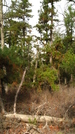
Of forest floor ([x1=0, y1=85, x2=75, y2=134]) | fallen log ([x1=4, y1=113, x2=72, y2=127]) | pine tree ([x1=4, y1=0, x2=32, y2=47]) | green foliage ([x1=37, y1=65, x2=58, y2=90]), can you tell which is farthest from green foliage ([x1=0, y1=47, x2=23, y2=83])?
pine tree ([x1=4, y1=0, x2=32, y2=47])

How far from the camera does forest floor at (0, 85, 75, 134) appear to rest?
9.71 metres

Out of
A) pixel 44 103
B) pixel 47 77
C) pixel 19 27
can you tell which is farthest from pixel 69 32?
pixel 44 103

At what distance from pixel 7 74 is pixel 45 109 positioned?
320cm

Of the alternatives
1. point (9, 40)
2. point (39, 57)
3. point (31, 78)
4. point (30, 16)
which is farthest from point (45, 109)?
point (30, 16)

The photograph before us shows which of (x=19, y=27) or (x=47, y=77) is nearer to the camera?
(x=47, y=77)

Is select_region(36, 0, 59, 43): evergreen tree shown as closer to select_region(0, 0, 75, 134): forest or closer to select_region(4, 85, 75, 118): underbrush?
select_region(0, 0, 75, 134): forest

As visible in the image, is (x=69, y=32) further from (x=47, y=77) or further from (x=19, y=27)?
(x=47, y=77)

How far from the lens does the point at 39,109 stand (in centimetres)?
1172

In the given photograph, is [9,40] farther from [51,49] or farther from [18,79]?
[18,79]

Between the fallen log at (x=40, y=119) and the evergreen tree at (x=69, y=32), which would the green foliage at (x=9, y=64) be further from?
the evergreen tree at (x=69, y=32)

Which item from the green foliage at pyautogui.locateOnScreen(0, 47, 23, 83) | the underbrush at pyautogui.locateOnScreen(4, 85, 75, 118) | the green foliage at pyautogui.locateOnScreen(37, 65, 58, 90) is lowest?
the underbrush at pyautogui.locateOnScreen(4, 85, 75, 118)

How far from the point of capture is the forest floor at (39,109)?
31.9ft

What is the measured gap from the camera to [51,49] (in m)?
18.6

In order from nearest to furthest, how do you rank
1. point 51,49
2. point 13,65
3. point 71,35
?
point 13,65 < point 51,49 < point 71,35
